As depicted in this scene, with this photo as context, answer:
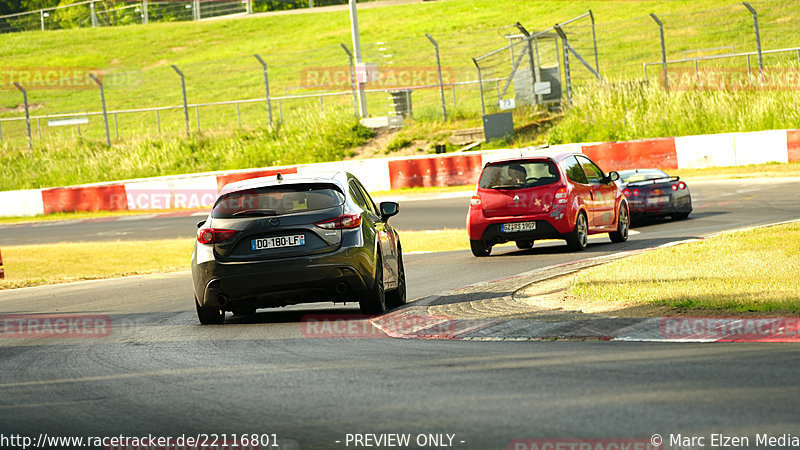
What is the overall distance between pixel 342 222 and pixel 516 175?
24.1 ft

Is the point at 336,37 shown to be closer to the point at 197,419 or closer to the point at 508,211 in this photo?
the point at 508,211

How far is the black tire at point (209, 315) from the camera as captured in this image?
11414 millimetres

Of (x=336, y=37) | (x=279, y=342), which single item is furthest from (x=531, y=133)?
(x=336, y=37)

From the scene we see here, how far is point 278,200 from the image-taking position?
37.5 feet

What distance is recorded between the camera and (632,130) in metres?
33.7

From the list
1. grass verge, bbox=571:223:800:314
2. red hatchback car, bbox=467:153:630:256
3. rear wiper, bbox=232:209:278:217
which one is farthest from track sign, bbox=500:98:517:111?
rear wiper, bbox=232:209:278:217

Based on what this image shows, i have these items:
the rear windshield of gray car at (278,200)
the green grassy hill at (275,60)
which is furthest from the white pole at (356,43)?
the rear windshield of gray car at (278,200)

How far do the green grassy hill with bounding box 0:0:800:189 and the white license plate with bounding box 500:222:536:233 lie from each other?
659 inches

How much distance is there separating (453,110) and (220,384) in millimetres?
31428

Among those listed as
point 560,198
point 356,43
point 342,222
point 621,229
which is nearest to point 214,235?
point 342,222

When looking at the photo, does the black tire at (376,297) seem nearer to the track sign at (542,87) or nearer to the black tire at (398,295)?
the black tire at (398,295)

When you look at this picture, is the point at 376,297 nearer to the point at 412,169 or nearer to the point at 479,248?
the point at 479,248

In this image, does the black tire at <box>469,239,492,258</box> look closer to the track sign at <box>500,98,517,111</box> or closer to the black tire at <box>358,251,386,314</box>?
the black tire at <box>358,251,386,314</box>

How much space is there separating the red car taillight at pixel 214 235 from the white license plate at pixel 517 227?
7.46 metres
